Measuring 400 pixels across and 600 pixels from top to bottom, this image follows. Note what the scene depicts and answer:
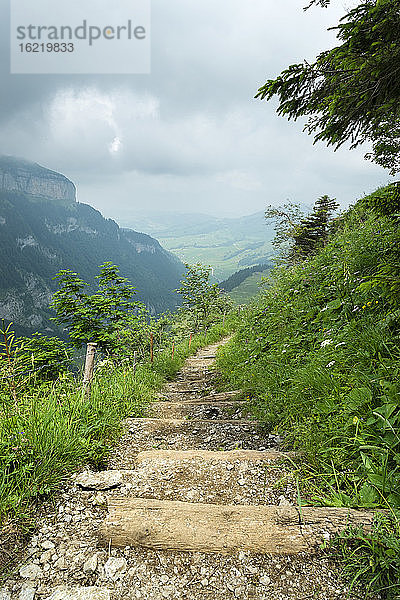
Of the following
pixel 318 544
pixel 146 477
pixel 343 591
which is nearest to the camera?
pixel 343 591

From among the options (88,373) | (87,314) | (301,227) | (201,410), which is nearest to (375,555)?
(88,373)

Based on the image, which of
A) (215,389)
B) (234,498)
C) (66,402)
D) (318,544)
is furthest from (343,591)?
(215,389)

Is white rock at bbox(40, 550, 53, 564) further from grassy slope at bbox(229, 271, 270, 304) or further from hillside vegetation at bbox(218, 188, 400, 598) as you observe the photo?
grassy slope at bbox(229, 271, 270, 304)

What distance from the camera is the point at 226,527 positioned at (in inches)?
90.4

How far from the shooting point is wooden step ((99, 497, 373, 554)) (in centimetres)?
→ 217

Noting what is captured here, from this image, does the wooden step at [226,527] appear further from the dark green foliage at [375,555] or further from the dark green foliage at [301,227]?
the dark green foliage at [301,227]

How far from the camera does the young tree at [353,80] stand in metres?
3.14

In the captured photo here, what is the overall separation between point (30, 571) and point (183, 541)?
101 centimetres

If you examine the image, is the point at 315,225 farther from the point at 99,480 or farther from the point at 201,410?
the point at 99,480

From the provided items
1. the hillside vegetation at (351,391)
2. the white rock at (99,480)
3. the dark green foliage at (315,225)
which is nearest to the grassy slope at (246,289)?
the dark green foliage at (315,225)

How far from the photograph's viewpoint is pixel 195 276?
28.0 metres

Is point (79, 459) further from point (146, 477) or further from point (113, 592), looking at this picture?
point (113, 592)

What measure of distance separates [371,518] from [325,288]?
4876mm

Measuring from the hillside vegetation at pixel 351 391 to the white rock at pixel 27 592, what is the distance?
6.40ft
